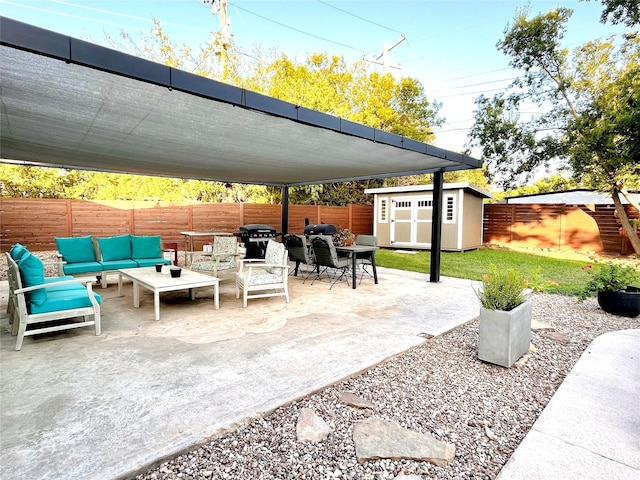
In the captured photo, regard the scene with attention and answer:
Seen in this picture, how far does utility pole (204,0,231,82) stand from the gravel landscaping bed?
14.8 metres

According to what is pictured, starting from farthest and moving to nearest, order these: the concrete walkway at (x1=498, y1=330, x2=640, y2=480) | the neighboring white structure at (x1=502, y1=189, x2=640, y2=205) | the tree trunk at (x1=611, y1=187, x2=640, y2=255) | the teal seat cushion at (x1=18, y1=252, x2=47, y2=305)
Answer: the neighboring white structure at (x1=502, y1=189, x2=640, y2=205) < the tree trunk at (x1=611, y1=187, x2=640, y2=255) < the teal seat cushion at (x1=18, y1=252, x2=47, y2=305) < the concrete walkway at (x1=498, y1=330, x2=640, y2=480)

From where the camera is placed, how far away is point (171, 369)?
2.81 metres

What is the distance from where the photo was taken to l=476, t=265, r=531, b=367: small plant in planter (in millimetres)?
2967

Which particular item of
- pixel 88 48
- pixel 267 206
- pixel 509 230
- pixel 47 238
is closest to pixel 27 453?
pixel 88 48

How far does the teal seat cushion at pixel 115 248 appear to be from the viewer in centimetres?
599

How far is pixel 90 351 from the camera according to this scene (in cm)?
320

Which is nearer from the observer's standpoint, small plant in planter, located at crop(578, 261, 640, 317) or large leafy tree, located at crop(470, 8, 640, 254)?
small plant in planter, located at crop(578, 261, 640, 317)

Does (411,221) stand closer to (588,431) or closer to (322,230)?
(322,230)

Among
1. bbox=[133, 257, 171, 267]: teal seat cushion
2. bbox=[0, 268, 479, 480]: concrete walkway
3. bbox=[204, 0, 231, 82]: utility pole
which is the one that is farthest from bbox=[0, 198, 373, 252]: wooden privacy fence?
bbox=[204, 0, 231, 82]: utility pole

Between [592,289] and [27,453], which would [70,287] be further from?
[592,289]

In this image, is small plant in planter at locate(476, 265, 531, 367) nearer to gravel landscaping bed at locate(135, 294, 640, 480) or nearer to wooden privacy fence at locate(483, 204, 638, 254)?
gravel landscaping bed at locate(135, 294, 640, 480)

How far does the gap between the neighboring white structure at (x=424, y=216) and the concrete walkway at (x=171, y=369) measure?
25.7 feet

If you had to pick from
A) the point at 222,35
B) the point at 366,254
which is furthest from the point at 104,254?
the point at 222,35

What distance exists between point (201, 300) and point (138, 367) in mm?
2468
